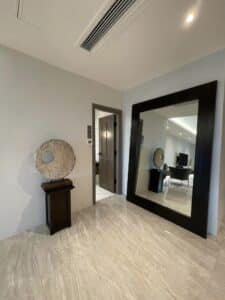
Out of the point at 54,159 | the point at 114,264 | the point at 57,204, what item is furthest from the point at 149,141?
the point at 114,264

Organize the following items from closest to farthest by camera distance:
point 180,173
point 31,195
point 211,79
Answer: point 211,79
point 31,195
point 180,173

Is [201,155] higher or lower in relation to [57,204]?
higher

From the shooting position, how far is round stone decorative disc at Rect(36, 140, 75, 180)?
207 centimetres

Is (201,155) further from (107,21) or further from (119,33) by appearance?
(107,21)

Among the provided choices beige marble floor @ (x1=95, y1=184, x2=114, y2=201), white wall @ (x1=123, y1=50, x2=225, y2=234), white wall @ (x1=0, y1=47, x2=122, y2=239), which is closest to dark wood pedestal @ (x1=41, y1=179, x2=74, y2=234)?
white wall @ (x1=0, y1=47, x2=122, y2=239)

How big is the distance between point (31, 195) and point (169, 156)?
2.51 metres

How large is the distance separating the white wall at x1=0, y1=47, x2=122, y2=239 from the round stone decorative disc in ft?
0.76

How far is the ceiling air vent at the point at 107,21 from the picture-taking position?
1306 mm

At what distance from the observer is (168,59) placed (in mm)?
2195

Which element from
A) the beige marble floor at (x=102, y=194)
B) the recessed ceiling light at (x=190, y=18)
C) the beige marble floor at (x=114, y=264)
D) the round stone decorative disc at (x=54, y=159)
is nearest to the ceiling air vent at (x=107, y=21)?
the recessed ceiling light at (x=190, y=18)

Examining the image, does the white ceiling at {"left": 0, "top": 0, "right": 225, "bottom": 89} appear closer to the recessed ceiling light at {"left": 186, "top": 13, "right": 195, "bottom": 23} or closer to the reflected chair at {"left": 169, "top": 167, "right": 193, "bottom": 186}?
the recessed ceiling light at {"left": 186, "top": 13, "right": 195, "bottom": 23}

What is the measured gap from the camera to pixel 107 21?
4.91ft

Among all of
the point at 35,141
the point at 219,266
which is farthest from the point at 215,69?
the point at 35,141

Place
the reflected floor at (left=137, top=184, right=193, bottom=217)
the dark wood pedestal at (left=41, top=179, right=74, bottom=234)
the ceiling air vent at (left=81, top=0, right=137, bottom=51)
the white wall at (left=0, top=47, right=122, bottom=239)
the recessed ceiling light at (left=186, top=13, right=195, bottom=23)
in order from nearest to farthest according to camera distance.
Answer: the ceiling air vent at (left=81, top=0, right=137, bottom=51) → the recessed ceiling light at (left=186, top=13, right=195, bottom=23) → the white wall at (left=0, top=47, right=122, bottom=239) → the dark wood pedestal at (left=41, top=179, right=74, bottom=234) → the reflected floor at (left=137, top=184, right=193, bottom=217)
